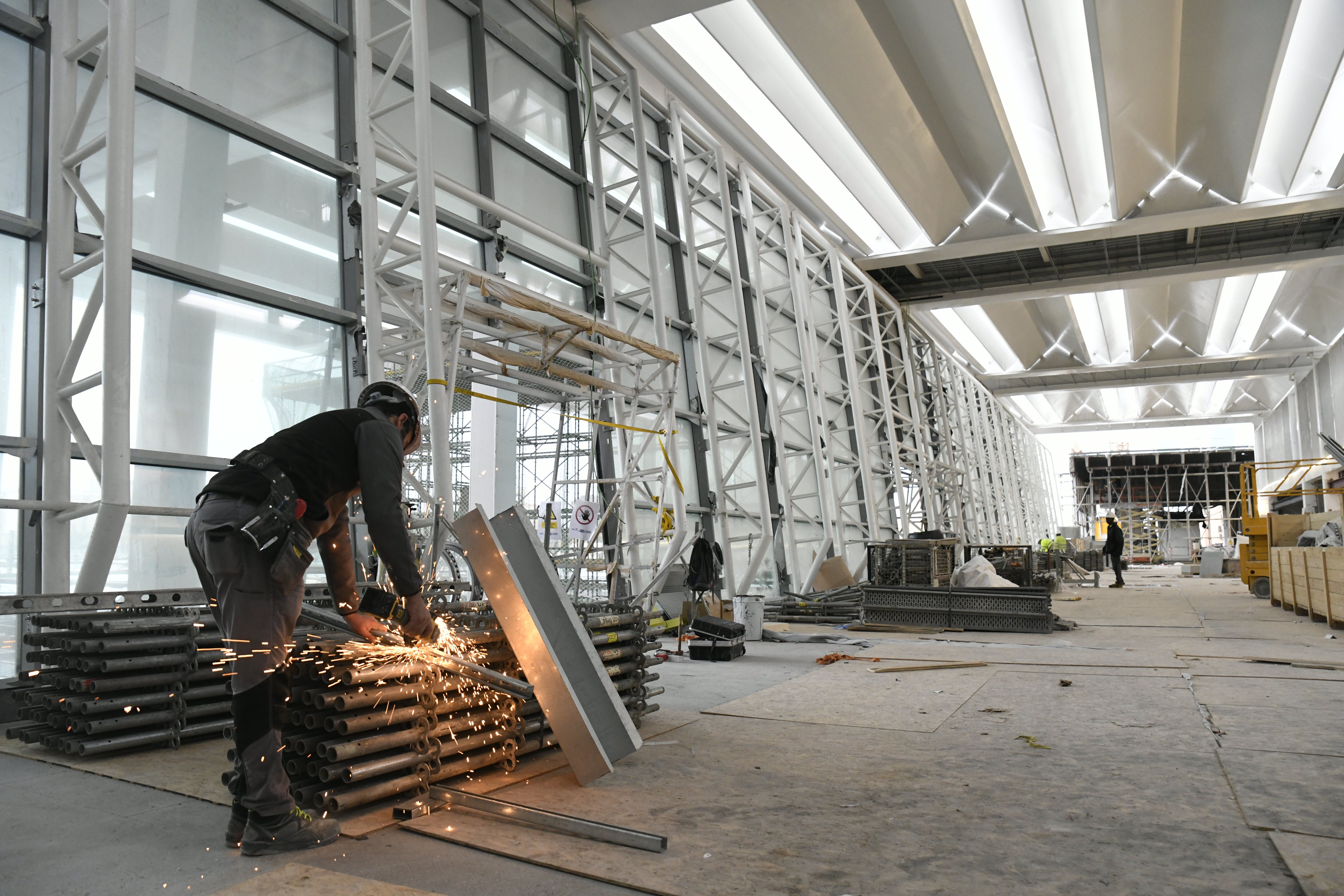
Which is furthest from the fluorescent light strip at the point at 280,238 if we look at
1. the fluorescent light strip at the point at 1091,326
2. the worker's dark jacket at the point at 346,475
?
the fluorescent light strip at the point at 1091,326

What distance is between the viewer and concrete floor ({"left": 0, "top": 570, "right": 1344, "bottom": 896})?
2641 millimetres

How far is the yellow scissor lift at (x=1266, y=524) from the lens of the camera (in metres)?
15.4

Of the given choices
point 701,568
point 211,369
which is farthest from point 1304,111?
point 211,369

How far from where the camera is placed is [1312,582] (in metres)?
11.2

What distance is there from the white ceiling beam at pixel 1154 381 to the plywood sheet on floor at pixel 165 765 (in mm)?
33993

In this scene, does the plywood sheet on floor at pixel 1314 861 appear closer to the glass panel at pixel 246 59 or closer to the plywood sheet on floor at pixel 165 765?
the plywood sheet on floor at pixel 165 765

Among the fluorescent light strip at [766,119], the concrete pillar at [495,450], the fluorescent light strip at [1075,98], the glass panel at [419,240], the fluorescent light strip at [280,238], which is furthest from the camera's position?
the concrete pillar at [495,450]

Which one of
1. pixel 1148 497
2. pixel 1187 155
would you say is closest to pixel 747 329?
pixel 1187 155

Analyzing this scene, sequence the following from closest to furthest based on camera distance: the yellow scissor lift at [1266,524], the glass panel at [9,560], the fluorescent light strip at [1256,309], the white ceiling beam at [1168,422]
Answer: the glass panel at [9,560], the yellow scissor lift at [1266,524], the fluorescent light strip at [1256,309], the white ceiling beam at [1168,422]

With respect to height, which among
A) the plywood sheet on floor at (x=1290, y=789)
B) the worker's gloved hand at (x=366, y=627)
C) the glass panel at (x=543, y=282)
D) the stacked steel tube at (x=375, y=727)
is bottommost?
the plywood sheet on floor at (x=1290, y=789)

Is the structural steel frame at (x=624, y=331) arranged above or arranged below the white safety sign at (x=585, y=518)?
above

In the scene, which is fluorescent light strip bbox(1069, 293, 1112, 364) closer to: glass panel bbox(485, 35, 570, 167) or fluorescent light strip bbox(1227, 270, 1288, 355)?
fluorescent light strip bbox(1227, 270, 1288, 355)

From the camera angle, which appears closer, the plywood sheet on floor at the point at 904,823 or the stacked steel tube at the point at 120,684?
the plywood sheet on floor at the point at 904,823

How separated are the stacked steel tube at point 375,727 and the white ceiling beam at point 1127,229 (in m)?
17.1
